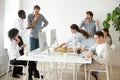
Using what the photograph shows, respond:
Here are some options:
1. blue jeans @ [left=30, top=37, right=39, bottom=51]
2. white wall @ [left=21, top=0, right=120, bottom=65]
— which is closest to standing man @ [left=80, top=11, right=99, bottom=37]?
white wall @ [left=21, top=0, right=120, bottom=65]

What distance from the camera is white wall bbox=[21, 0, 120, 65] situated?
6559mm

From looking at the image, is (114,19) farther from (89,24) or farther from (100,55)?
(100,55)

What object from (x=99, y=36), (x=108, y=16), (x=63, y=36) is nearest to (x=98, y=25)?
(x=108, y=16)

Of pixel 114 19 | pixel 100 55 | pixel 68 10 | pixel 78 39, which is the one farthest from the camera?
pixel 68 10

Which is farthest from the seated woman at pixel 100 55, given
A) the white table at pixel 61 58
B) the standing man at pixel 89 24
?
the standing man at pixel 89 24

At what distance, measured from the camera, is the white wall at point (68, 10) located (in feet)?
21.5

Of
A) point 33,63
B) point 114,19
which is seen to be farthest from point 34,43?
point 114,19

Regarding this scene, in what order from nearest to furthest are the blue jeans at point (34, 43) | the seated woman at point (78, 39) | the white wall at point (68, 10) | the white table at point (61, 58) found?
the white table at point (61, 58) < the seated woman at point (78, 39) < the blue jeans at point (34, 43) < the white wall at point (68, 10)

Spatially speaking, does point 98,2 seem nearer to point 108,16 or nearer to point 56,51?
point 108,16

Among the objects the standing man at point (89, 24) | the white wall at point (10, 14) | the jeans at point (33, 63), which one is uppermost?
the white wall at point (10, 14)

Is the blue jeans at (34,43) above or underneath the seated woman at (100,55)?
above

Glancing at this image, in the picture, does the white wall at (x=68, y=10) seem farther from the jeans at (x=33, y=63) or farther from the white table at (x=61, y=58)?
the white table at (x=61, y=58)

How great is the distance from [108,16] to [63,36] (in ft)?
4.47

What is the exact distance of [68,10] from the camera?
6.69 meters
